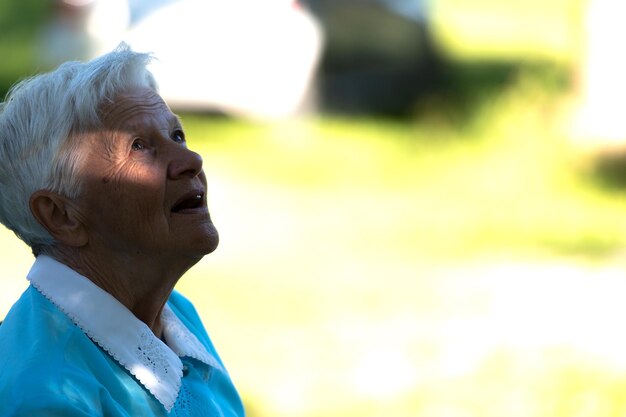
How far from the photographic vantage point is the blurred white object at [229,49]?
494 inches

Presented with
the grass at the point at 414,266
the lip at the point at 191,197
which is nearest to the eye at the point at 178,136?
the lip at the point at 191,197

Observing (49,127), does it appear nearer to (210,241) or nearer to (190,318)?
(210,241)

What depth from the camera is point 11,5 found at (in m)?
17.4

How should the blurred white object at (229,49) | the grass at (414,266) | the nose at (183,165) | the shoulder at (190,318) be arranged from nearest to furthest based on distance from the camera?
1. the nose at (183,165)
2. the shoulder at (190,318)
3. the grass at (414,266)
4. the blurred white object at (229,49)

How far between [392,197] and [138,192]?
757 cm

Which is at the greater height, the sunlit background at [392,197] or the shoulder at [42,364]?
the sunlit background at [392,197]

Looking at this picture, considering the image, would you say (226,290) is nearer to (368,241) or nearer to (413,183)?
(368,241)

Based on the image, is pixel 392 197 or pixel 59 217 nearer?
pixel 59 217

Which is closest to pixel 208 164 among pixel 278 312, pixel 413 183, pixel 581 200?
pixel 413 183

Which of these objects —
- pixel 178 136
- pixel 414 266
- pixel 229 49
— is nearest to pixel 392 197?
pixel 414 266

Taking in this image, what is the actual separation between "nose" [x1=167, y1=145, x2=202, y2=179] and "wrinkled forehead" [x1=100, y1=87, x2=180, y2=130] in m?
0.09

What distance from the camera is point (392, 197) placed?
33.0 ft

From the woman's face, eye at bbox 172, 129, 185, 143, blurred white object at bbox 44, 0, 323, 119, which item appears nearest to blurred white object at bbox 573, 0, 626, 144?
blurred white object at bbox 44, 0, 323, 119

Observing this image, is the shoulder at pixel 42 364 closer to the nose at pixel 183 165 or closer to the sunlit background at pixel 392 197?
A: the nose at pixel 183 165
